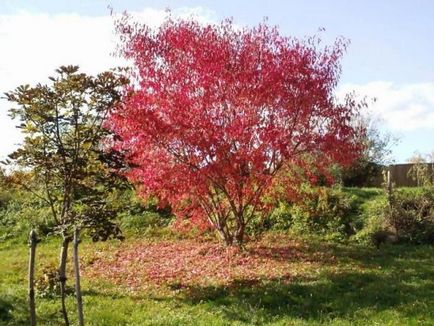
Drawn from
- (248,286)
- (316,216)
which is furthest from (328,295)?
(316,216)

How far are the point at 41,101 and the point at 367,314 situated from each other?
5669mm

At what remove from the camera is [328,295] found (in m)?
8.75

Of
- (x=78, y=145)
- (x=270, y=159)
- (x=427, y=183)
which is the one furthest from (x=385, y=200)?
(x=78, y=145)

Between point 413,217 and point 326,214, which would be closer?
point 413,217

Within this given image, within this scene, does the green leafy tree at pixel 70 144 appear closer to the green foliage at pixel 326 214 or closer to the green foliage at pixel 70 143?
the green foliage at pixel 70 143

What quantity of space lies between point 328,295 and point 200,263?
12.3 ft

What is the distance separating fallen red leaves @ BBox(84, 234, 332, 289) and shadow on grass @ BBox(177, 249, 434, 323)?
2.05ft

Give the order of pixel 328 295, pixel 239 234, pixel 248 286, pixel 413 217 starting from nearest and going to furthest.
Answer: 1. pixel 328 295
2. pixel 248 286
3. pixel 239 234
4. pixel 413 217

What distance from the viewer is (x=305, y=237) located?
14.7 meters

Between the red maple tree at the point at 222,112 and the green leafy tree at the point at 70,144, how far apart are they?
3.35 m

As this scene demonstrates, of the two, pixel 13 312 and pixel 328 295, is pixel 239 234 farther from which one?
pixel 13 312

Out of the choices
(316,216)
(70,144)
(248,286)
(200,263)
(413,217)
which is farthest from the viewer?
(316,216)

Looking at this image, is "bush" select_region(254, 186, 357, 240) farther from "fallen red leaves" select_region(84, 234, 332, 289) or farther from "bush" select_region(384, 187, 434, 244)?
"fallen red leaves" select_region(84, 234, 332, 289)

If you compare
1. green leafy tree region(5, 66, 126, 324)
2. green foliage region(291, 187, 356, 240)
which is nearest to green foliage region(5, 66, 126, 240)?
green leafy tree region(5, 66, 126, 324)
